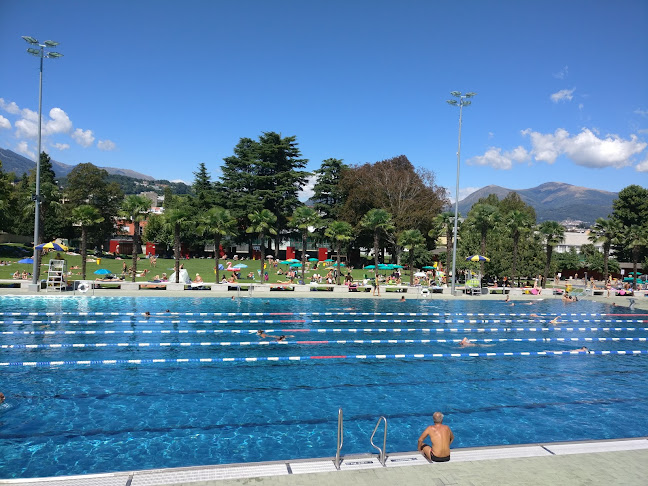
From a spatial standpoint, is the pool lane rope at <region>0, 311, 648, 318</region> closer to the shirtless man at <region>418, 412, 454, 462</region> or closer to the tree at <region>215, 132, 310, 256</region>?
the shirtless man at <region>418, 412, 454, 462</region>

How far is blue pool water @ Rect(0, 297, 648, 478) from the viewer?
9641 millimetres

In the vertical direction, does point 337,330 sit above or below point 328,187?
below

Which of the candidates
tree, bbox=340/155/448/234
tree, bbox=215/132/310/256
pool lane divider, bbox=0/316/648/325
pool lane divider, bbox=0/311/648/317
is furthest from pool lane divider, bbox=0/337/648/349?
tree, bbox=215/132/310/256

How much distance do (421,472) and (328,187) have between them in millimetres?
58551

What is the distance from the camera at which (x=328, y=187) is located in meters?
64.2

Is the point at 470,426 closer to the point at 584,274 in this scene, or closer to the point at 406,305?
the point at 406,305

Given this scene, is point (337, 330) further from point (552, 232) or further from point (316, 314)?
point (552, 232)

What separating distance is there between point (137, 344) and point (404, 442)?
11.7 m

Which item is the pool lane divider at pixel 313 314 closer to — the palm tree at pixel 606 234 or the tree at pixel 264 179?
the palm tree at pixel 606 234

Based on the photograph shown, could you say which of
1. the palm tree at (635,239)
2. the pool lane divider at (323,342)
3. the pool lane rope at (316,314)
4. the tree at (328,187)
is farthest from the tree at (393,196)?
the pool lane divider at (323,342)

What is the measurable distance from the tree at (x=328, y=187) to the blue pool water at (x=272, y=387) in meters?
41.6

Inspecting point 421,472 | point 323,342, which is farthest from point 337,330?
point 421,472

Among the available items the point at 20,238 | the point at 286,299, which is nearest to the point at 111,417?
A: the point at 286,299

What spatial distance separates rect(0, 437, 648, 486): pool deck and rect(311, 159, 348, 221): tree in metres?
56.6
